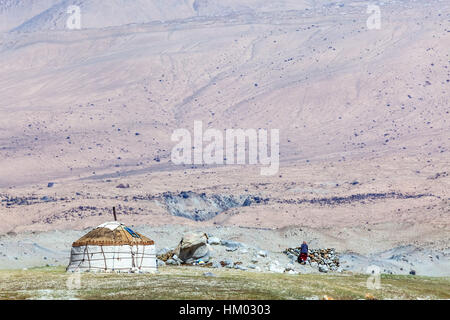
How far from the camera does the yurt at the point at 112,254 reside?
40.8 metres

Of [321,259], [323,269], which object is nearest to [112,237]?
[323,269]

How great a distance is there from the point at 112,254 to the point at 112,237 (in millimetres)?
957

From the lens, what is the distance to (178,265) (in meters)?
46.9

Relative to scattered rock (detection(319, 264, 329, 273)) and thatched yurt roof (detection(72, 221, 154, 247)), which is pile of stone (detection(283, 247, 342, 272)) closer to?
scattered rock (detection(319, 264, 329, 273))

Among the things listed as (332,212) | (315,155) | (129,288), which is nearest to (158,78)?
(315,155)

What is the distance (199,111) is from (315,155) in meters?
35.0

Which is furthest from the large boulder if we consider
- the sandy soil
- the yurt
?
the sandy soil

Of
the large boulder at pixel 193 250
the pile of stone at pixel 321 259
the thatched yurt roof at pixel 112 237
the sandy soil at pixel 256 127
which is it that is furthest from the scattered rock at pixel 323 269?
the thatched yurt roof at pixel 112 237

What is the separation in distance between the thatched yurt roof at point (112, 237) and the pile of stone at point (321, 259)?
1485 centimetres

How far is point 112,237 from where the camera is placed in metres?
41.2

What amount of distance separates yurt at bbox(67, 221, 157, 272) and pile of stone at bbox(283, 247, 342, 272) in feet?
48.8

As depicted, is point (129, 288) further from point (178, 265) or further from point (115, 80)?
point (115, 80)

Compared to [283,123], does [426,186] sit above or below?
below

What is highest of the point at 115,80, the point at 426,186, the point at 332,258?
the point at 115,80
